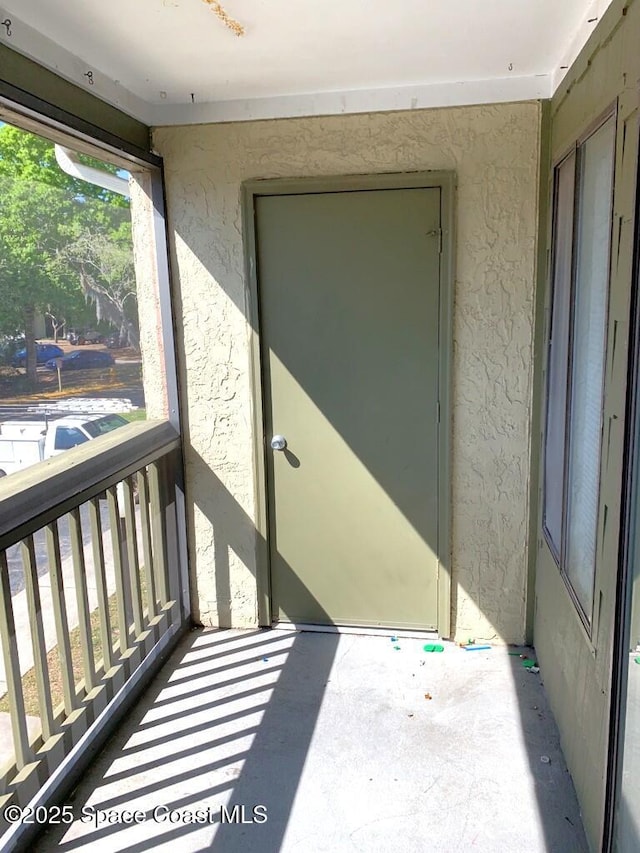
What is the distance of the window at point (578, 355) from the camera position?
6.34 ft

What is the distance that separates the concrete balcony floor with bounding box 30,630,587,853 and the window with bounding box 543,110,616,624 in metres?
0.70

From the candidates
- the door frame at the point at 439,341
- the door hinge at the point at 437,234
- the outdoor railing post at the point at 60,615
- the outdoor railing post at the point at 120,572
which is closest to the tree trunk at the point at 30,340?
the outdoor railing post at the point at 60,615

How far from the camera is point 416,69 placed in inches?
102

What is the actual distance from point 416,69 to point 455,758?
269 centimetres

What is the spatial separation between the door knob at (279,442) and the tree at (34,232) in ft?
3.73

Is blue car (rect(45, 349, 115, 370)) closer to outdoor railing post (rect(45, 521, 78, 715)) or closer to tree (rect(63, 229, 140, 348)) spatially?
tree (rect(63, 229, 140, 348))

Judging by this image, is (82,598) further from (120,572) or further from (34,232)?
(34,232)

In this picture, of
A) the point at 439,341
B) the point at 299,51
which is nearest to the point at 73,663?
the point at 439,341

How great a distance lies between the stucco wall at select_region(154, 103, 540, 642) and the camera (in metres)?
2.82

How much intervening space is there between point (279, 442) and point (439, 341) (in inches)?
36.1

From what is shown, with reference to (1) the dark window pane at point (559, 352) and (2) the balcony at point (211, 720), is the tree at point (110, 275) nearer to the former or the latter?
(2) the balcony at point (211, 720)

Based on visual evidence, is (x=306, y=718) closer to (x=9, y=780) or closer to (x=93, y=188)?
(x=9, y=780)

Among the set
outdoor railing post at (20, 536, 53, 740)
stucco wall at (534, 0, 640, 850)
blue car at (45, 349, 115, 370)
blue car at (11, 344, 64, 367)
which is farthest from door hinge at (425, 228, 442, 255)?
outdoor railing post at (20, 536, 53, 740)

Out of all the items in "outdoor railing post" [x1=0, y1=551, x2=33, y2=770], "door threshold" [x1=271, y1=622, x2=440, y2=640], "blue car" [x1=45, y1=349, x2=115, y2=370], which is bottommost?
"door threshold" [x1=271, y1=622, x2=440, y2=640]
